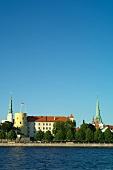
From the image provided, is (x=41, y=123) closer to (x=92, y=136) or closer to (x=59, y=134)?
(x=59, y=134)

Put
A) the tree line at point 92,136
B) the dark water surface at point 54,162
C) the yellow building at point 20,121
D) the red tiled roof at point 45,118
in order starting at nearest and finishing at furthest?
the dark water surface at point 54,162 < the tree line at point 92,136 < the yellow building at point 20,121 < the red tiled roof at point 45,118

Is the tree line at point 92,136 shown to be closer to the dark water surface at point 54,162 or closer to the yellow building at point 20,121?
the yellow building at point 20,121

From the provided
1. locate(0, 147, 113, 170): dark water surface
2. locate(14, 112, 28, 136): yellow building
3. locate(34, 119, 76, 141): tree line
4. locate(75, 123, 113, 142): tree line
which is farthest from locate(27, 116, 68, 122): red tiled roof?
locate(0, 147, 113, 170): dark water surface

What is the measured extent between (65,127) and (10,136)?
1857cm

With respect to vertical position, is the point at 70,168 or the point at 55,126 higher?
the point at 55,126

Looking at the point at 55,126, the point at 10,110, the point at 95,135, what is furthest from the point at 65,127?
the point at 10,110

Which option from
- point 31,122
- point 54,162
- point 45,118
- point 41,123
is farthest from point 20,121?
point 54,162

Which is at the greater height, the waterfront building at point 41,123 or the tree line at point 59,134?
the waterfront building at point 41,123

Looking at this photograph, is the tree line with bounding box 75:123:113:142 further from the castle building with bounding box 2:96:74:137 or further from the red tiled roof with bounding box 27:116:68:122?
the red tiled roof with bounding box 27:116:68:122

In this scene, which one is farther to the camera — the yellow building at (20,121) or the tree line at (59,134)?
the yellow building at (20,121)

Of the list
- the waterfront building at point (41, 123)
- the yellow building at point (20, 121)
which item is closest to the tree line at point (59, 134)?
the yellow building at point (20, 121)

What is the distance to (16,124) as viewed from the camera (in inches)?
5027

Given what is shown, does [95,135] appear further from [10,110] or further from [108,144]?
[10,110]

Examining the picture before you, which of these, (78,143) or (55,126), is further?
(55,126)
